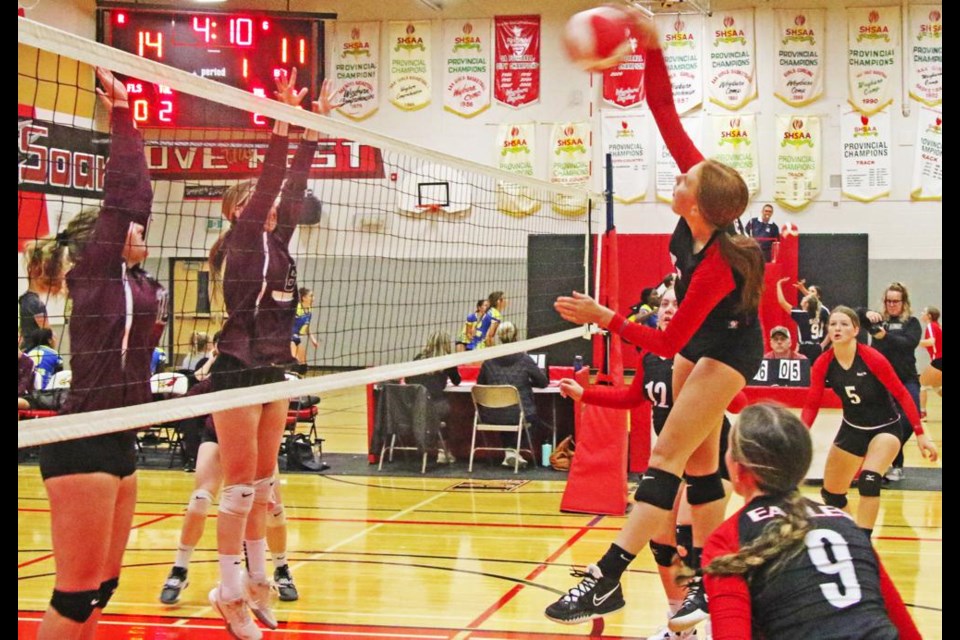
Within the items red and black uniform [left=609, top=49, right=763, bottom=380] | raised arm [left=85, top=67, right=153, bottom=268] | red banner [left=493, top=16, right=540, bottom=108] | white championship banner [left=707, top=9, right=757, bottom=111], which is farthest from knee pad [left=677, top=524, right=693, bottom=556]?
red banner [left=493, top=16, right=540, bottom=108]

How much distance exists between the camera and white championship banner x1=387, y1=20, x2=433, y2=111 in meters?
20.6

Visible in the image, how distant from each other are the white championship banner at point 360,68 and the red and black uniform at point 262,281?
51.6 feet

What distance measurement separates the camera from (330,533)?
27.8 ft

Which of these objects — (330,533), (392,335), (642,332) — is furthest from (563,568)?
(392,335)

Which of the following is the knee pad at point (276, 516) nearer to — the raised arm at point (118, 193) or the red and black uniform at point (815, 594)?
the raised arm at point (118, 193)

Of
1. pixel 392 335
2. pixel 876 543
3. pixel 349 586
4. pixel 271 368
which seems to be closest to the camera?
pixel 271 368

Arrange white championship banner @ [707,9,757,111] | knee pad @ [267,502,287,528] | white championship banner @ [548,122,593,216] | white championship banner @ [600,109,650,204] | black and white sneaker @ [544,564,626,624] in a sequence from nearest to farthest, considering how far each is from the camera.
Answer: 1. black and white sneaker @ [544,564,626,624]
2. knee pad @ [267,502,287,528]
3. white championship banner @ [707,9,757,111]
4. white championship banner @ [600,109,650,204]
5. white championship banner @ [548,122,593,216]

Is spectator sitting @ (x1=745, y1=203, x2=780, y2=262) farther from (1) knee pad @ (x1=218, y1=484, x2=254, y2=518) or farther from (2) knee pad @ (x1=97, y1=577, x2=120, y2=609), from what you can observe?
(2) knee pad @ (x1=97, y1=577, x2=120, y2=609)

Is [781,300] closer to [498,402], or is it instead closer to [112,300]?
[498,402]

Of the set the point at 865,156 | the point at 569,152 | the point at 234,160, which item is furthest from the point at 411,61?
the point at 865,156

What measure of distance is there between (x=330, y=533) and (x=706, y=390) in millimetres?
4681

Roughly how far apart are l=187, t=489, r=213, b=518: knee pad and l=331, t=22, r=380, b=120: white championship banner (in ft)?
49.8

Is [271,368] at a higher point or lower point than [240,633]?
higher

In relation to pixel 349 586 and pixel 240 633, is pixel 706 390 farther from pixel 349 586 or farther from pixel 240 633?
pixel 349 586
